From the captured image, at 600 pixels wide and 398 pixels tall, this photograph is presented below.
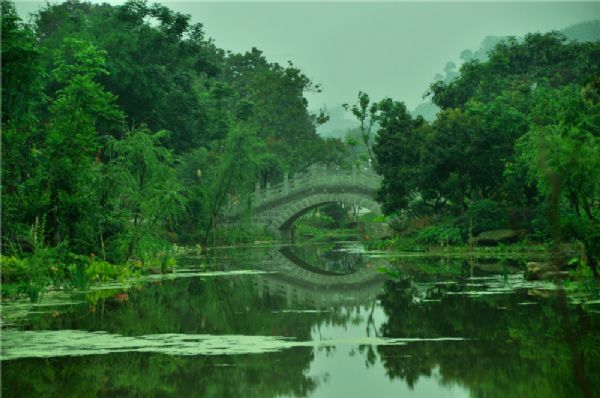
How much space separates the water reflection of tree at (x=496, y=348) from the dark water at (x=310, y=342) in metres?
0.02

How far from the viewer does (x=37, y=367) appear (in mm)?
9008

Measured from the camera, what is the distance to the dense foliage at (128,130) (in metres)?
20.2

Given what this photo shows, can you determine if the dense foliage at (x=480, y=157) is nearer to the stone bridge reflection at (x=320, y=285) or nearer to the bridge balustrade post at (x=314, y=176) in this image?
the stone bridge reflection at (x=320, y=285)

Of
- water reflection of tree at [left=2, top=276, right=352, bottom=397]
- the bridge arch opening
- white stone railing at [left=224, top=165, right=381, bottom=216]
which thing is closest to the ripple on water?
water reflection of tree at [left=2, top=276, right=352, bottom=397]

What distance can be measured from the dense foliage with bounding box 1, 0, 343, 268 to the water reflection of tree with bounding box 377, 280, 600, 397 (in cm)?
906

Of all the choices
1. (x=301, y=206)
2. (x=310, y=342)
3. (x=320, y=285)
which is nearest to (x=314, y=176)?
(x=301, y=206)

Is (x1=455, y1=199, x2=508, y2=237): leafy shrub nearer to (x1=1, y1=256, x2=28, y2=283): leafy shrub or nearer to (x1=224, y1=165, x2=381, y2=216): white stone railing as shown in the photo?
(x1=224, y1=165, x2=381, y2=216): white stone railing

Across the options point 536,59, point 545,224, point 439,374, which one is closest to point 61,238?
point 439,374

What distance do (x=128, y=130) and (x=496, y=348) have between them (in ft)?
103

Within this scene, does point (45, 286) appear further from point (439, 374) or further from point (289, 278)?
point (439, 374)

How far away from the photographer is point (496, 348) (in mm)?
9555

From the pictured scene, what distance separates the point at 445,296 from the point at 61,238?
10.2 meters

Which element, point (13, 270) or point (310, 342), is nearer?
point (310, 342)

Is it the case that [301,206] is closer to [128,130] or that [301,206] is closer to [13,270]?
[128,130]
